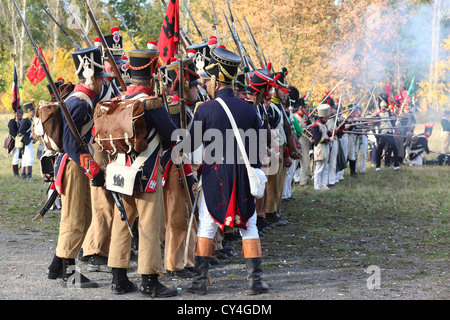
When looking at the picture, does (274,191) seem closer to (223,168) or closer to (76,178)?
(223,168)

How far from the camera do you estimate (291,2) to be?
20172 mm

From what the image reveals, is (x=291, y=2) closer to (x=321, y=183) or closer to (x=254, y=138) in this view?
(x=321, y=183)

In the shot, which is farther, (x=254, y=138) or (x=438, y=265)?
(x=438, y=265)

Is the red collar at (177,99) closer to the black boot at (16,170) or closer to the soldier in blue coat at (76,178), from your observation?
the soldier in blue coat at (76,178)

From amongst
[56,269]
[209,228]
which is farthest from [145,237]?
[56,269]

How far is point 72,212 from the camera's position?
18.6 feet

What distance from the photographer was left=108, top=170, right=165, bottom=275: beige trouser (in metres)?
5.31

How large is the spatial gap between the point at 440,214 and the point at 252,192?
6.01 metres

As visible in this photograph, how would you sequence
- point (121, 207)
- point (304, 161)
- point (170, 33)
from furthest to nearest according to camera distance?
1. point (304, 161)
2. point (170, 33)
3. point (121, 207)

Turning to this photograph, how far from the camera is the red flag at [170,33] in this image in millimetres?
5930

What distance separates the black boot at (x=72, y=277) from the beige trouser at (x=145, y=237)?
1.62 ft

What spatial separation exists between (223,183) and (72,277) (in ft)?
5.27

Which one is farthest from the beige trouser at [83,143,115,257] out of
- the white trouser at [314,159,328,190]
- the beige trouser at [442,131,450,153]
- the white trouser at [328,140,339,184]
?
the beige trouser at [442,131,450,153]
